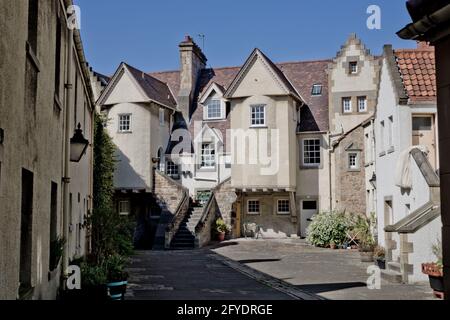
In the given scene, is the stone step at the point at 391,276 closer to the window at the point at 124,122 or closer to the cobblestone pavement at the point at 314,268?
the cobblestone pavement at the point at 314,268

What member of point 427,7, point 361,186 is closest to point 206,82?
point 361,186

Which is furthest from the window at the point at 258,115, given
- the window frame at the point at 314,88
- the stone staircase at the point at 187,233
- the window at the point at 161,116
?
the stone staircase at the point at 187,233

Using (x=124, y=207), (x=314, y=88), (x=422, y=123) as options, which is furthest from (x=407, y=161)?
(x=124, y=207)

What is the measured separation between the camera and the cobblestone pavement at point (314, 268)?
14360 mm

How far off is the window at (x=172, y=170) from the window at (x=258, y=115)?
643 cm

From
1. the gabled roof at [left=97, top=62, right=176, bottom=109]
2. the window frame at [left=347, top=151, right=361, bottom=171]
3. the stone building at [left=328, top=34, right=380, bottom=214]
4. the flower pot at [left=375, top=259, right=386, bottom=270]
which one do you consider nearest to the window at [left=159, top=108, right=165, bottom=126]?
the gabled roof at [left=97, top=62, right=176, bottom=109]

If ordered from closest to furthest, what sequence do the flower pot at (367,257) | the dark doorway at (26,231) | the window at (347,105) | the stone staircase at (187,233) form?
the dark doorway at (26,231)
the flower pot at (367,257)
the stone staircase at (187,233)
the window at (347,105)

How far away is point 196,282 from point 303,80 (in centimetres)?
2547

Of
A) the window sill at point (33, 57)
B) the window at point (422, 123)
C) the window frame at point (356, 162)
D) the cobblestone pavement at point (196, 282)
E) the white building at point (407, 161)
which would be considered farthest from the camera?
the window frame at point (356, 162)

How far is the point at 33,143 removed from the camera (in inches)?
291

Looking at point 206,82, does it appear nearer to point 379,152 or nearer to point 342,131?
point 342,131

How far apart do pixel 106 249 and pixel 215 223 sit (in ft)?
62.9

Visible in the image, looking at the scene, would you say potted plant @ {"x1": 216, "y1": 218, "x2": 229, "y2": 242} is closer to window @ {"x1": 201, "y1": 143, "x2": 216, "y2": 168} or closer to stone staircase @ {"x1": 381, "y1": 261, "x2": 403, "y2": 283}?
window @ {"x1": 201, "y1": 143, "x2": 216, "y2": 168}

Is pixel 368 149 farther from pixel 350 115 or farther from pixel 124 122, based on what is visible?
pixel 124 122
